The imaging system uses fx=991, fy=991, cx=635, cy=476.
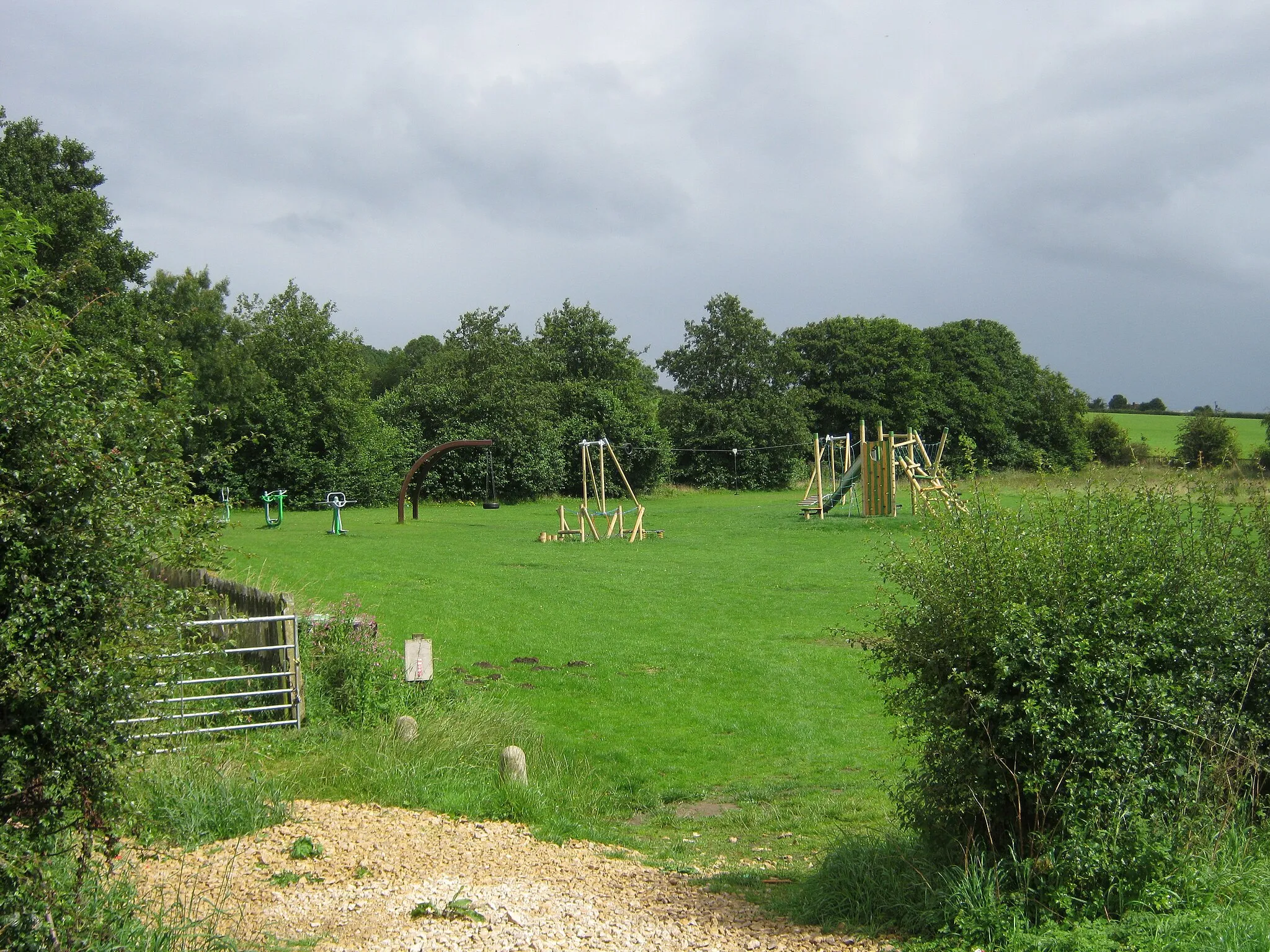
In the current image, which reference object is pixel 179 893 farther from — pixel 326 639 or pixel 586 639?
Result: pixel 586 639

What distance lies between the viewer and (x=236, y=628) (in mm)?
9805

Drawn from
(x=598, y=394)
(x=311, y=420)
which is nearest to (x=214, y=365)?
(x=311, y=420)

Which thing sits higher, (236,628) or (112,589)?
(112,589)

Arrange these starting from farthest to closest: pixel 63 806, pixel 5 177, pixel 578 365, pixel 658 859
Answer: pixel 578 365 → pixel 5 177 → pixel 658 859 → pixel 63 806

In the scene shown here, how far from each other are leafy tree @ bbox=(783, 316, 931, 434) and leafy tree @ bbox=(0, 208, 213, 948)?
6095 centimetres

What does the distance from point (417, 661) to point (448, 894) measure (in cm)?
455

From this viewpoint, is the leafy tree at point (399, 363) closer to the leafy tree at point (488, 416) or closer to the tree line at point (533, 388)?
the tree line at point (533, 388)

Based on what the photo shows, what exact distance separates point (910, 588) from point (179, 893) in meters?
3.92

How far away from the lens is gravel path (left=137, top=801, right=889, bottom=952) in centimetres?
449

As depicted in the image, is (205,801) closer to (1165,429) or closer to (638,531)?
(638,531)

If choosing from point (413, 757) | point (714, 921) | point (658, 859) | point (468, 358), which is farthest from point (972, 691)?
point (468, 358)

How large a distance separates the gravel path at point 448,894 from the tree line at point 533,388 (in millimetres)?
23518

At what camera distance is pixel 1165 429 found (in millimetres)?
59312

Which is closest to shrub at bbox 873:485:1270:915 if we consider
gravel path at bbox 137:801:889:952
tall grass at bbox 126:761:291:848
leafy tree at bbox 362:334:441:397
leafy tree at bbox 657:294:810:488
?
gravel path at bbox 137:801:889:952
